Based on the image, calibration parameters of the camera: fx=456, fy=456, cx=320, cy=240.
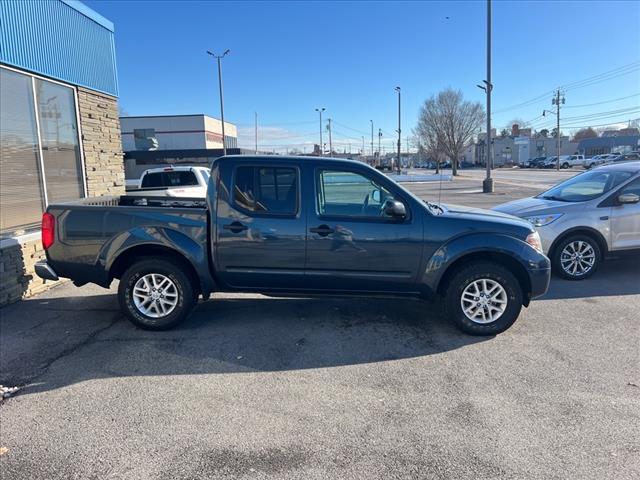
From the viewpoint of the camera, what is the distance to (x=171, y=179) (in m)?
11.4

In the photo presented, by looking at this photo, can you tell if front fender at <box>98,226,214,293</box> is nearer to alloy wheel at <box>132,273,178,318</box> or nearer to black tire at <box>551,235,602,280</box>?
alloy wheel at <box>132,273,178,318</box>

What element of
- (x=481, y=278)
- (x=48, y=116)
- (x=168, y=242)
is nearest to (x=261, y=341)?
(x=168, y=242)

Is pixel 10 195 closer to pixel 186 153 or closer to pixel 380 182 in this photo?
pixel 380 182

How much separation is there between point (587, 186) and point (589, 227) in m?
1.09

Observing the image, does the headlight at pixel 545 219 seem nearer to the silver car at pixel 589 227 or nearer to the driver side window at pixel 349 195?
the silver car at pixel 589 227

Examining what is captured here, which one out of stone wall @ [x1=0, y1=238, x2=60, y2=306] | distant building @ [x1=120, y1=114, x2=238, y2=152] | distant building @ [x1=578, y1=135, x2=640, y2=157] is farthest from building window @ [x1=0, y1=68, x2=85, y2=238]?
distant building @ [x1=578, y1=135, x2=640, y2=157]

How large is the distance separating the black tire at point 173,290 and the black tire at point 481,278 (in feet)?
9.16

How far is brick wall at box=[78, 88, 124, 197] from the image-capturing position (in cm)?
1034

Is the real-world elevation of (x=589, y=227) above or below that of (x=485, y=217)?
below

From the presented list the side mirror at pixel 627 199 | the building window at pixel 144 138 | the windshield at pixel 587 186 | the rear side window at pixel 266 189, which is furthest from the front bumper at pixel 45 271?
the building window at pixel 144 138

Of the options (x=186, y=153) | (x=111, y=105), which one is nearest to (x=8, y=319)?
(x=111, y=105)

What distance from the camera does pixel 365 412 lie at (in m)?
3.40

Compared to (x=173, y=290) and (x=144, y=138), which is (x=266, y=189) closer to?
(x=173, y=290)

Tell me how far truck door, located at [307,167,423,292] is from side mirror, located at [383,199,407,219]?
0.20 ft
